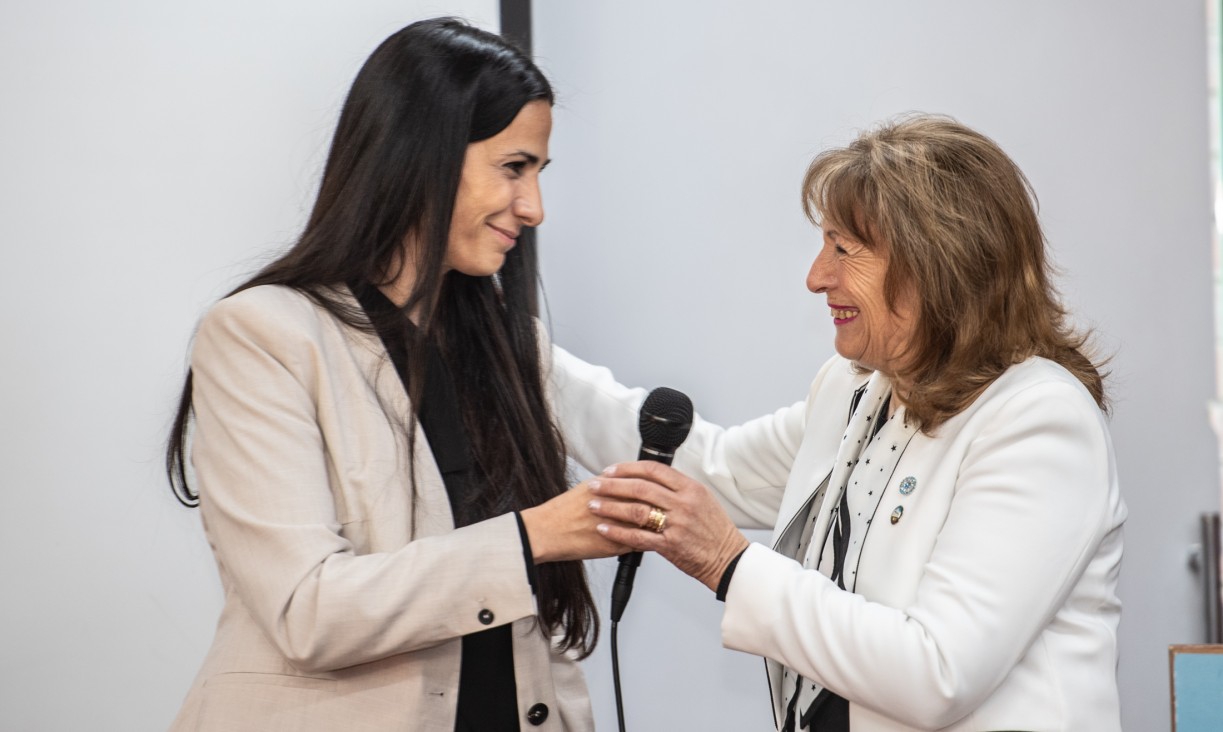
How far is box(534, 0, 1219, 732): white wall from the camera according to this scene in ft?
9.49

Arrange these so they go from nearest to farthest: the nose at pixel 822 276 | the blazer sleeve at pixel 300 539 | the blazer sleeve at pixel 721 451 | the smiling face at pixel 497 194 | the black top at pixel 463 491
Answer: the blazer sleeve at pixel 300 539 → the black top at pixel 463 491 → the smiling face at pixel 497 194 → the nose at pixel 822 276 → the blazer sleeve at pixel 721 451

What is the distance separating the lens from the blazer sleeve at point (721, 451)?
2.18m

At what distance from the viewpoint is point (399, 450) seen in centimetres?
154

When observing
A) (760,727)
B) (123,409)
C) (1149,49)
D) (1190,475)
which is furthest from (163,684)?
(1149,49)

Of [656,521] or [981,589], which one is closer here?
[981,589]

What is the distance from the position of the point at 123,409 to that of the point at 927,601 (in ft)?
5.03

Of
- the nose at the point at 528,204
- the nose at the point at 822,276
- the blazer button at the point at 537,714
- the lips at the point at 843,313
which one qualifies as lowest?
the blazer button at the point at 537,714

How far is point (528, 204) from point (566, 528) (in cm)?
53

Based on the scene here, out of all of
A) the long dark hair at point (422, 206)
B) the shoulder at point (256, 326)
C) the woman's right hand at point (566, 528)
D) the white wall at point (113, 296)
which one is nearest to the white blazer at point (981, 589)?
the woman's right hand at point (566, 528)

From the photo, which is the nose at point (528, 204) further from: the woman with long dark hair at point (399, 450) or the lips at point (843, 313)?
the lips at point (843, 313)

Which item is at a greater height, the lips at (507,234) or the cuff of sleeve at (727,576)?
the lips at (507,234)

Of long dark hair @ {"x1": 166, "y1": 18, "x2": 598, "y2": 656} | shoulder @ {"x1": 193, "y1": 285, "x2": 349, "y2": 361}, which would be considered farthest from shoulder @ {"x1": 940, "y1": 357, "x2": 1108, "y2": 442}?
shoulder @ {"x1": 193, "y1": 285, "x2": 349, "y2": 361}

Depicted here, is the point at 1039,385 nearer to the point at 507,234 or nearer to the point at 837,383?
the point at 837,383

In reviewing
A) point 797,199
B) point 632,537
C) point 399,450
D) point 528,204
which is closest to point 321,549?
point 399,450
